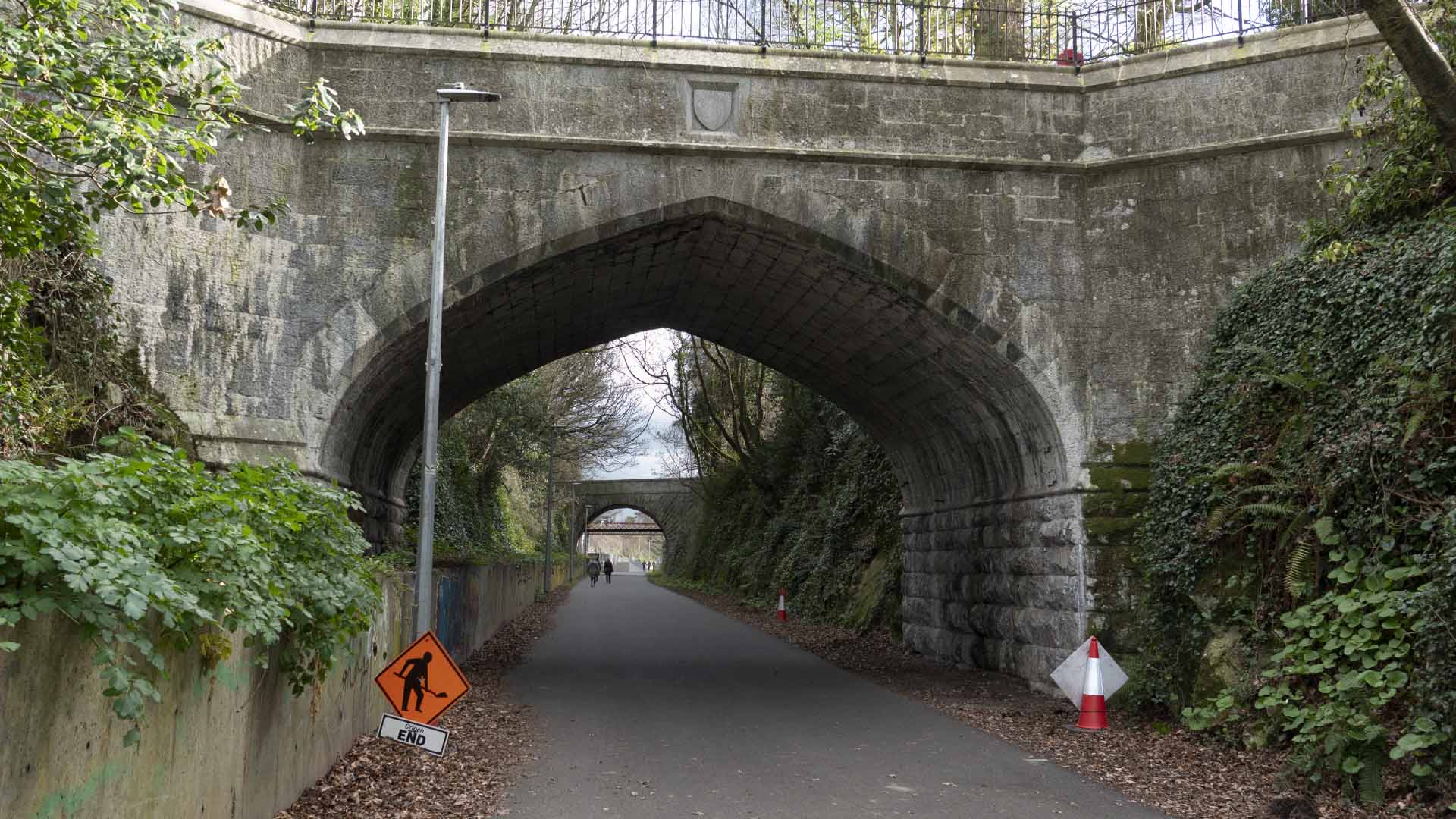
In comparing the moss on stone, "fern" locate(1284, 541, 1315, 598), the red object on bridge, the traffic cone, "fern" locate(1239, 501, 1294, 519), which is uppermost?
the red object on bridge

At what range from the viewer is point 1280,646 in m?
8.30

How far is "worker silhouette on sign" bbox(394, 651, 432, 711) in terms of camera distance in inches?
273

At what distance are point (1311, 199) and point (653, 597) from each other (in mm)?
29639

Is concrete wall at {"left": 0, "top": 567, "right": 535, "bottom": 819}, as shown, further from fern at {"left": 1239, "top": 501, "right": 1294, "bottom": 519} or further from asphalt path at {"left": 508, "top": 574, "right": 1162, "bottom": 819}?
fern at {"left": 1239, "top": 501, "right": 1294, "bottom": 519}

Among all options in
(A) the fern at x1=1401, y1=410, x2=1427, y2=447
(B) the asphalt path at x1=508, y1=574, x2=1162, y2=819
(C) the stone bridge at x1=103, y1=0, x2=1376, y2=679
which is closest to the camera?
(B) the asphalt path at x1=508, y1=574, x2=1162, y2=819

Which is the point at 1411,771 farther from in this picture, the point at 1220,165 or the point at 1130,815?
the point at 1220,165

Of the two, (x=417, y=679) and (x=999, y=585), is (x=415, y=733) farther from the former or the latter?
(x=999, y=585)

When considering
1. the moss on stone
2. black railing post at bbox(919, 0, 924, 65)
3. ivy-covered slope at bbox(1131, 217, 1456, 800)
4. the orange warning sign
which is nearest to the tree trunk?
ivy-covered slope at bbox(1131, 217, 1456, 800)

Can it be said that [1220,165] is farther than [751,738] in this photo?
Yes

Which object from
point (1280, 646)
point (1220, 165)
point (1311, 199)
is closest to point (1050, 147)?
point (1220, 165)

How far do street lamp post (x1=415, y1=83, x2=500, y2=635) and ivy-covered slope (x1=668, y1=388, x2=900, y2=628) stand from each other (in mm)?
11102

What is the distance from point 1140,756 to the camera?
832 centimetres

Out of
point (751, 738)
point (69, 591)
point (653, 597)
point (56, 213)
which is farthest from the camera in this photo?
point (653, 597)

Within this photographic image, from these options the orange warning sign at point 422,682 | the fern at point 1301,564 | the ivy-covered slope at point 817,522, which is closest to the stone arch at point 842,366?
the fern at point 1301,564
